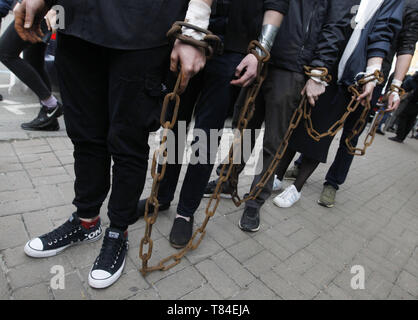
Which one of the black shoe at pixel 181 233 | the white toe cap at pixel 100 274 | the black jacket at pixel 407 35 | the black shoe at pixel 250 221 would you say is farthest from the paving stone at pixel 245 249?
the black jacket at pixel 407 35

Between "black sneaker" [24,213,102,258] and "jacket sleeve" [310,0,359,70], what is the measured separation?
6.06 ft

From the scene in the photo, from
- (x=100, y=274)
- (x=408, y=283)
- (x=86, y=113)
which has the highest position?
(x=86, y=113)

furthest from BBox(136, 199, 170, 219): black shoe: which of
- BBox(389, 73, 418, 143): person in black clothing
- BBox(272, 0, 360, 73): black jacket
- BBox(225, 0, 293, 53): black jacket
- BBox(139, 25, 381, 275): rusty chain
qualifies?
BBox(389, 73, 418, 143): person in black clothing

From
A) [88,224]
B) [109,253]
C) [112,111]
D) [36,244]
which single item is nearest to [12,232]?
[36,244]

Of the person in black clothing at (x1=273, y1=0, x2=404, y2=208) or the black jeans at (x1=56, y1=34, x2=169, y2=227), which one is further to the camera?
the person in black clothing at (x1=273, y1=0, x2=404, y2=208)

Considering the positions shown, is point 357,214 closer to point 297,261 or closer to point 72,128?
point 297,261

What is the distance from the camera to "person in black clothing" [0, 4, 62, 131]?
273cm

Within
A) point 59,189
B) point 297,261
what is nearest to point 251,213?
point 297,261

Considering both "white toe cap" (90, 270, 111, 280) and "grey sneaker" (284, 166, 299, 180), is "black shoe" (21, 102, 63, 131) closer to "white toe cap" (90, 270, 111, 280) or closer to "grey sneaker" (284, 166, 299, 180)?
"white toe cap" (90, 270, 111, 280)

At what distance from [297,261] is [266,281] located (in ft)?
1.25

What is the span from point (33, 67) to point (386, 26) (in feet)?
11.6

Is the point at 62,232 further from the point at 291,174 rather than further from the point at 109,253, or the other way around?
the point at 291,174

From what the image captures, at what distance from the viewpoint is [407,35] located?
8.36 ft

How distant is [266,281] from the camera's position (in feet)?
5.71
